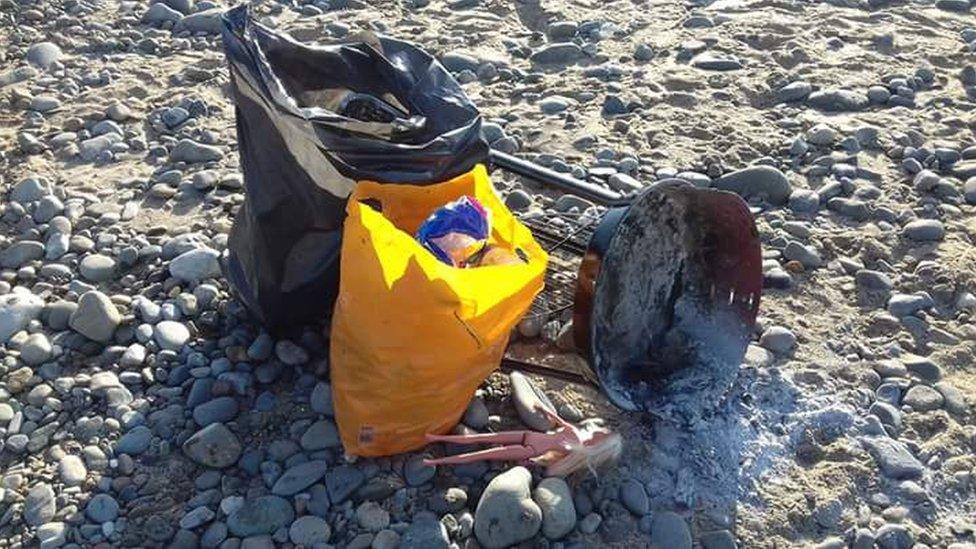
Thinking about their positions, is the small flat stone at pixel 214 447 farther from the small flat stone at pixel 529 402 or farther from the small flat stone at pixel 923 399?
the small flat stone at pixel 923 399

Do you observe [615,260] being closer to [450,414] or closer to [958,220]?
[450,414]

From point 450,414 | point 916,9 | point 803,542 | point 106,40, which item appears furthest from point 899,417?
point 106,40

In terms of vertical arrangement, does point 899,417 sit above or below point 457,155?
below

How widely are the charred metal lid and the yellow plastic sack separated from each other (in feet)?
0.66

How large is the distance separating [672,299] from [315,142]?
967mm

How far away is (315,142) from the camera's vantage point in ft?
9.22

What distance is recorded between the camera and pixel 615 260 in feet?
9.14

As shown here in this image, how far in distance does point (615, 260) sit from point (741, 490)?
2.08ft

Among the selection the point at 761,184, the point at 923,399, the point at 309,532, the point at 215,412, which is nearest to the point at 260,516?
the point at 309,532

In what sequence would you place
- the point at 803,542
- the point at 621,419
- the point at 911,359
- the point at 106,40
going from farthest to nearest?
1. the point at 106,40
2. the point at 911,359
3. the point at 621,419
4. the point at 803,542

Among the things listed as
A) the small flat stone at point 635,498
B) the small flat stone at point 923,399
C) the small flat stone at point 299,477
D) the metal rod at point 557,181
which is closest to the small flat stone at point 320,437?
the small flat stone at point 299,477

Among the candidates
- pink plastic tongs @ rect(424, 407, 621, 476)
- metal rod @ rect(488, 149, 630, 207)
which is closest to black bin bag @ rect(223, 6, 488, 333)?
metal rod @ rect(488, 149, 630, 207)

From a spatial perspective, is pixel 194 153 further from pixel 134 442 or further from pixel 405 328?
pixel 405 328

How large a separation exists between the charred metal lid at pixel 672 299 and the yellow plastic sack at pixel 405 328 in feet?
0.66
